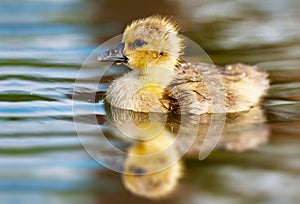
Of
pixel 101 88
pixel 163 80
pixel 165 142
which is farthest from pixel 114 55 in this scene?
pixel 165 142

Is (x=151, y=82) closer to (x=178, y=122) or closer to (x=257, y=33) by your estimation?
(x=178, y=122)

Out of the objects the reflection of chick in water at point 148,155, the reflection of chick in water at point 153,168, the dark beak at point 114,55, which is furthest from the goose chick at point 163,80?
the reflection of chick in water at point 153,168

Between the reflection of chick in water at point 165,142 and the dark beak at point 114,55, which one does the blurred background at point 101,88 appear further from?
the dark beak at point 114,55

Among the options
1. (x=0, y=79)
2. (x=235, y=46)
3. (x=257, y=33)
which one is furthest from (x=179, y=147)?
(x=257, y=33)

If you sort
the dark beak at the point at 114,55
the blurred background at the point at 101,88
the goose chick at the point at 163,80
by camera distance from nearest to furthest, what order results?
the blurred background at the point at 101,88
the goose chick at the point at 163,80
the dark beak at the point at 114,55

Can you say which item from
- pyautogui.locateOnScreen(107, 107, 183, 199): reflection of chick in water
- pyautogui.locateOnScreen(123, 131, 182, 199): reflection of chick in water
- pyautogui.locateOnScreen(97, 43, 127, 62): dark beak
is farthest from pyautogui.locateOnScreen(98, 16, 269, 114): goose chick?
pyautogui.locateOnScreen(123, 131, 182, 199): reflection of chick in water

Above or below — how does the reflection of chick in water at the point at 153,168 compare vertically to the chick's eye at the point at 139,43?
below
